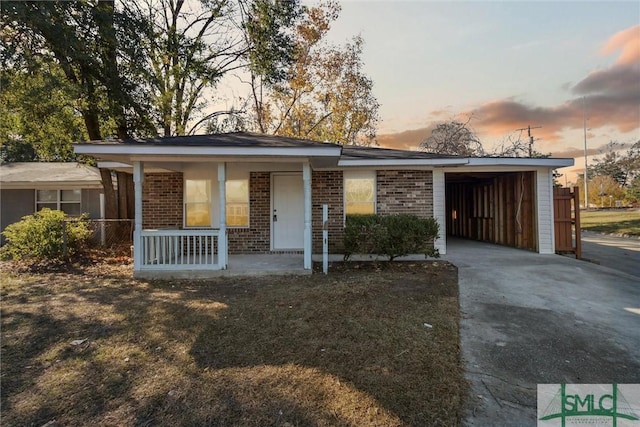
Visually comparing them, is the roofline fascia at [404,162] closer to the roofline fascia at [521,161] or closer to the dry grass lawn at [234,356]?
the roofline fascia at [521,161]

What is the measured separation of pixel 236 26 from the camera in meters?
13.1

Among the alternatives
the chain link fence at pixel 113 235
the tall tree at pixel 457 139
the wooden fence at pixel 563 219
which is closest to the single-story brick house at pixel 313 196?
the wooden fence at pixel 563 219

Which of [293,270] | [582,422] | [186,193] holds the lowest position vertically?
[582,422]

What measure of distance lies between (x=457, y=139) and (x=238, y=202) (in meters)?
17.0

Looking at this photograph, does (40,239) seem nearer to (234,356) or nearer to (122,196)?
(122,196)

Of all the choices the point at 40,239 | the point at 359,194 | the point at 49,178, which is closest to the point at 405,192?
the point at 359,194

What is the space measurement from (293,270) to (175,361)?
375 centimetres

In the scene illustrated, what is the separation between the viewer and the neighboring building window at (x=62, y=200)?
1273 centimetres

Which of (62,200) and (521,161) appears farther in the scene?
(62,200)

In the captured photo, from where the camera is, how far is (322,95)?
19.7 meters

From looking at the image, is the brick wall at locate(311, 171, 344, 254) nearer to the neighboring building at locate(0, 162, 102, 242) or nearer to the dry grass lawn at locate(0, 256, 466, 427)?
the dry grass lawn at locate(0, 256, 466, 427)

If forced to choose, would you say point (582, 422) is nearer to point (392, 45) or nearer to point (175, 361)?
point (175, 361)

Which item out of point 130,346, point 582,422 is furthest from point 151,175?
point 582,422

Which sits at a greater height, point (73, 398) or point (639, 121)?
point (639, 121)
